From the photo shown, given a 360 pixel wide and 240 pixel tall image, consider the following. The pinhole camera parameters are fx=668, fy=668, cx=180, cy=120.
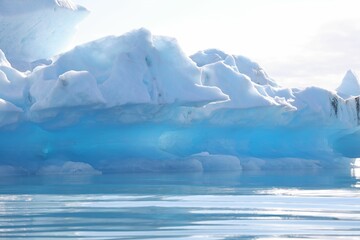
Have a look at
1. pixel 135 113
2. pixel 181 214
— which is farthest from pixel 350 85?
pixel 181 214

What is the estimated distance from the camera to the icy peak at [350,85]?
25108 millimetres

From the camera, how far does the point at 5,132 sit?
15867mm

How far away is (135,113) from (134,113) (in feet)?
0.08

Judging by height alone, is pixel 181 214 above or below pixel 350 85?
below

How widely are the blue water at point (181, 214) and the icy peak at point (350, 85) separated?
55.4 feet

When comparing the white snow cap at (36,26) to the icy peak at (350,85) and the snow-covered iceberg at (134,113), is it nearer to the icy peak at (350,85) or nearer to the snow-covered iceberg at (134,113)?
the snow-covered iceberg at (134,113)

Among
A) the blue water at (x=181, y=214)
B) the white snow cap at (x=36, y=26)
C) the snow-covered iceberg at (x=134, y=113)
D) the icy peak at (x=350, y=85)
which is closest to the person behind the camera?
the blue water at (x=181, y=214)

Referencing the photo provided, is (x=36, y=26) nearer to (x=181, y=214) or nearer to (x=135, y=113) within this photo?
(x=135, y=113)

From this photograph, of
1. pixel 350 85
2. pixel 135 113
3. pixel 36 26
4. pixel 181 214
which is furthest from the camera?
pixel 350 85

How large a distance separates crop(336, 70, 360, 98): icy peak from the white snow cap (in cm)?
1055

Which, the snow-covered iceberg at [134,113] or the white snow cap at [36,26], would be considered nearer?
the snow-covered iceberg at [134,113]

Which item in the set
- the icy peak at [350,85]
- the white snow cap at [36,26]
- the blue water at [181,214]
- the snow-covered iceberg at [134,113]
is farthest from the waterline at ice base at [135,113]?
the blue water at [181,214]

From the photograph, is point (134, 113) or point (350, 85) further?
point (350, 85)

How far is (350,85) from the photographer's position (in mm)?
25328
